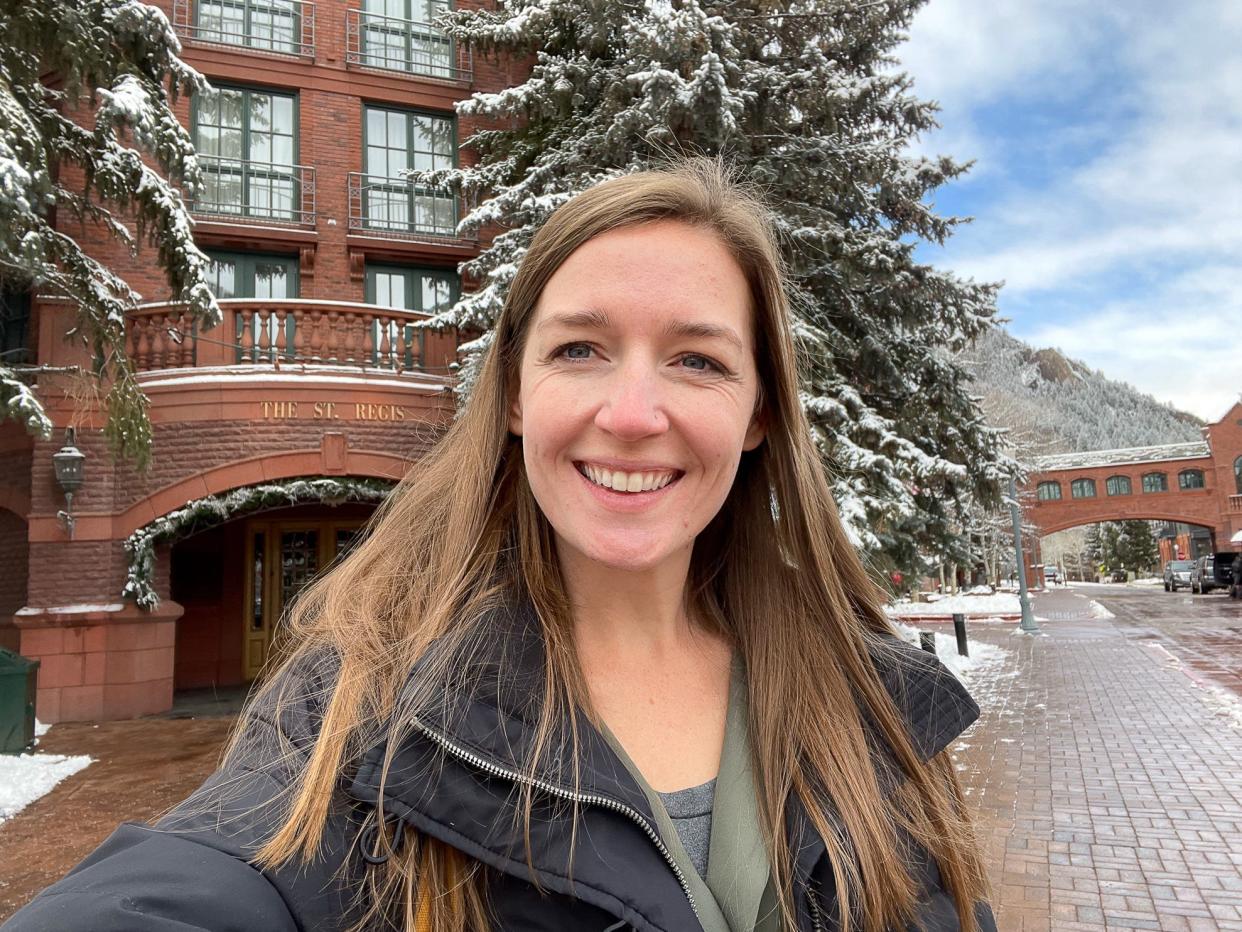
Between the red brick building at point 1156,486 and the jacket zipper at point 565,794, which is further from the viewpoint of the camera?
the red brick building at point 1156,486

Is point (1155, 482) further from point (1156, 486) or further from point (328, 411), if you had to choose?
point (328, 411)

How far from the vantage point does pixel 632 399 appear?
4.32 ft

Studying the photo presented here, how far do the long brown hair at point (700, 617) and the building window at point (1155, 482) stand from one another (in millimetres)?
70569

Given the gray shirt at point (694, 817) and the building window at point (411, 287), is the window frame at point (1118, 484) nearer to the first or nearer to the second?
the building window at point (411, 287)

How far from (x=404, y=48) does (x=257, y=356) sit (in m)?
7.19

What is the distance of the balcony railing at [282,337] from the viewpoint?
11102 millimetres

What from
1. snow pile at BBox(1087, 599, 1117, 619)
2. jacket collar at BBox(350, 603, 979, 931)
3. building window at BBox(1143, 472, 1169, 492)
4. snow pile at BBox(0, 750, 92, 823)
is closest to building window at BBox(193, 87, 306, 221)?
snow pile at BBox(0, 750, 92, 823)

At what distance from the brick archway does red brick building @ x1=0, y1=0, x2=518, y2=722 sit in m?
0.03

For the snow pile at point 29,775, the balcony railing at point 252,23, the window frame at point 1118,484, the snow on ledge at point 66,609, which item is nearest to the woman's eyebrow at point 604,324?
the snow pile at point 29,775

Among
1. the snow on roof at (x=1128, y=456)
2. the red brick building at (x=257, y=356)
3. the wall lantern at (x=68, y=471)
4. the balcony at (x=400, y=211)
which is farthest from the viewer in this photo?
the snow on roof at (x=1128, y=456)

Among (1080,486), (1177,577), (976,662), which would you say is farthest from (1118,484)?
(976,662)

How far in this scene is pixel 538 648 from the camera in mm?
Result: 1348

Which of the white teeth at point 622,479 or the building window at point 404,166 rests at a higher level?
the building window at point 404,166

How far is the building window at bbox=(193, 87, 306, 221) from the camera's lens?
13648 millimetres
